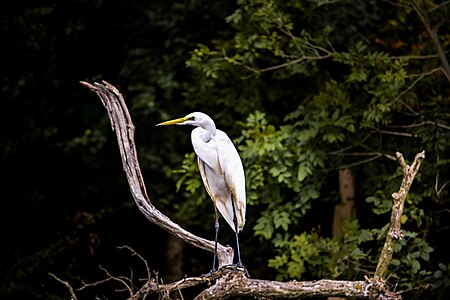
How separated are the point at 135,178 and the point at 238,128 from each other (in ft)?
11.7

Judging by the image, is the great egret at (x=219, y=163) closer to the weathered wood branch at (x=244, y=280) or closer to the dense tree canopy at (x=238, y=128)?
the weathered wood branch at (x=244, y=280)

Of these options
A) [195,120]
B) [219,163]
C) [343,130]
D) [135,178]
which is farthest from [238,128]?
[135,178]

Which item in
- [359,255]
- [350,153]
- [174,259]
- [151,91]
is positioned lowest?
[174,259]

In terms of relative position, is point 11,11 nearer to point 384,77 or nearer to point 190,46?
point 190,46

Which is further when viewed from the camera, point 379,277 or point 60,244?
point 60,244

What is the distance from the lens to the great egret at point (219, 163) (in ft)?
14.6

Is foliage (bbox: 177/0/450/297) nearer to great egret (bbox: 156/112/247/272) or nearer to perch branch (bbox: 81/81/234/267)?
great egret (bbox: 156/112/247/272)

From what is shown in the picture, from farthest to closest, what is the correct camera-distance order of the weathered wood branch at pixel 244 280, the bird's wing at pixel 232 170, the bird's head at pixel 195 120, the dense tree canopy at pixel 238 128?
the dense tree canopy at pixel 238 128
the bird's wing at pixel 232 170
the bird's head at pixel 195 120
the weathered wood branch at pixel 244 280

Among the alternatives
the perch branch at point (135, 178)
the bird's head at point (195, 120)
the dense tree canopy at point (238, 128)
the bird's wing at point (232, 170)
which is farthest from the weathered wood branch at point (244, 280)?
the dense tree canopy at point (238, 128)

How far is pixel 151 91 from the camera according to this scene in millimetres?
7711

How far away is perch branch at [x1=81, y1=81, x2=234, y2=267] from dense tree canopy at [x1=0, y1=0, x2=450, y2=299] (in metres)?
1.93

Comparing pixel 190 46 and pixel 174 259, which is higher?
pixel 190 46

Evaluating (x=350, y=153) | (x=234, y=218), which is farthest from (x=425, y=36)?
(x=234, y=218)

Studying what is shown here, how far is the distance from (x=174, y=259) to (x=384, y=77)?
12.0 ft
